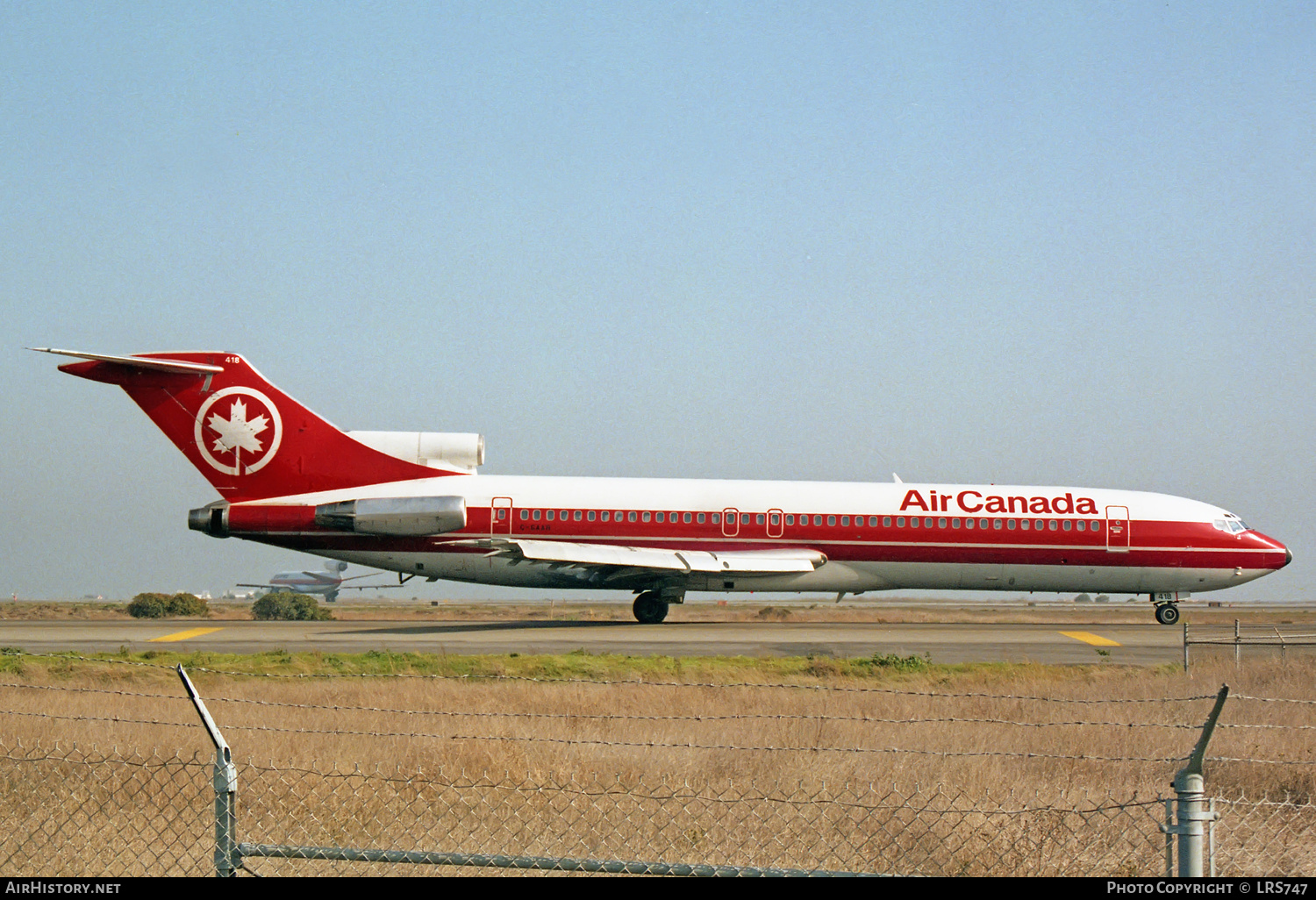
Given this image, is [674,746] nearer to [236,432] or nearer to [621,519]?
[621,519]

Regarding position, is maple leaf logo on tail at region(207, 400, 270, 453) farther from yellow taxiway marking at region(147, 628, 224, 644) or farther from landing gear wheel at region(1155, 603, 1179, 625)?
landing gear wheel at region(1155, 603, 1179, 625)

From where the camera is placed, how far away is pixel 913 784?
1023 cm

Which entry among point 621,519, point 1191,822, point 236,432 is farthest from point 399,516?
point 1191,822

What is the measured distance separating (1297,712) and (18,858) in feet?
46.1

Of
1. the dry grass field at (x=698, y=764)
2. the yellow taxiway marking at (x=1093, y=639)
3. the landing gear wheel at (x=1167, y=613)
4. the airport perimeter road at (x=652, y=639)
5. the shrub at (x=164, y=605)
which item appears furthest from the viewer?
the shrub at (x=164, y=605)

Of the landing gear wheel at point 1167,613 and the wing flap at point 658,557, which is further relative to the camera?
the landing gear wheel at point 1167,613

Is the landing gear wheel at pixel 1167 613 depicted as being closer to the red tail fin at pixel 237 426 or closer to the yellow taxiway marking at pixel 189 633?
the red tail fin at pixel 237 426

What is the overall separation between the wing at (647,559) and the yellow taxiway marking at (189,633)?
6595mm

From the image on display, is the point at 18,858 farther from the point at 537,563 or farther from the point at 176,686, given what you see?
the point at 537,563

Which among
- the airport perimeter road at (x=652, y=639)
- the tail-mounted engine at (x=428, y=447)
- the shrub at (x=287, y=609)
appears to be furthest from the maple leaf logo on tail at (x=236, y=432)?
the shrub at (x=287, y=609)

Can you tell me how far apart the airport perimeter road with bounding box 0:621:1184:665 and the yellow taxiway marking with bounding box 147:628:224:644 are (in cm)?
4

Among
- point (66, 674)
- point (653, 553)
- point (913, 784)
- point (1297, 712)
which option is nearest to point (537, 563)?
point (653, 553)

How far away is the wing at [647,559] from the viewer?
97.0 feet
